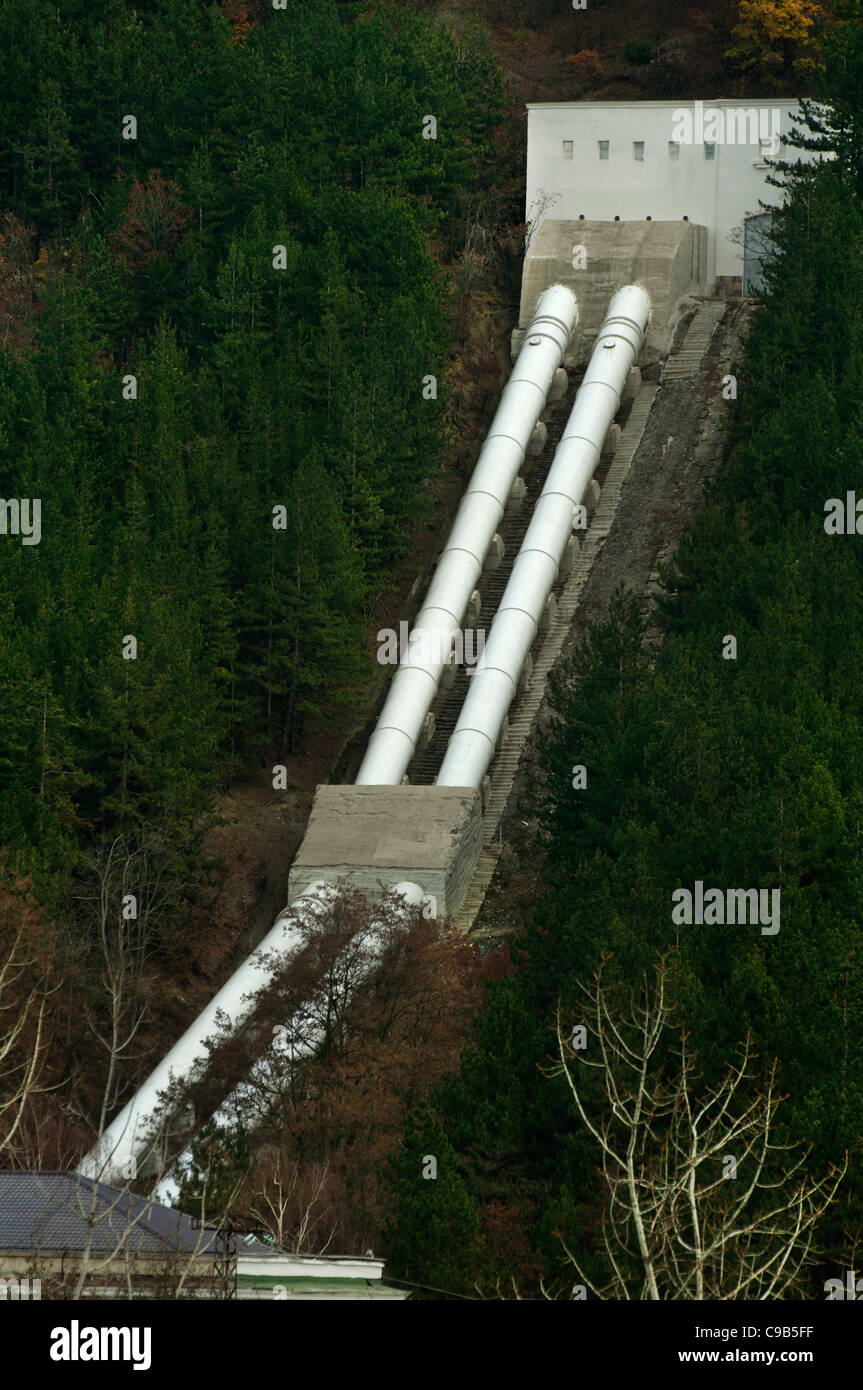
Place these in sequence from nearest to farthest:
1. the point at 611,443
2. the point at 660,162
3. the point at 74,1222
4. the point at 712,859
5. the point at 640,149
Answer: the point at 74,1222, the point at 712,859, the point at 611,443, the point at 660,162, the point at 640,149

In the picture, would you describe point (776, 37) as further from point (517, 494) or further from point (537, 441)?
point (517, 494)

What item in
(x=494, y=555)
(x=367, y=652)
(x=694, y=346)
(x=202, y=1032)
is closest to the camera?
(x=202, y=1032)

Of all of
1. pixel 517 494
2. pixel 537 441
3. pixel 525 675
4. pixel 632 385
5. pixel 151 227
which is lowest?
pixel 525 675

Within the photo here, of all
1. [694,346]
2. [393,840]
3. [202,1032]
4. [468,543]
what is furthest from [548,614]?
[202,1032]

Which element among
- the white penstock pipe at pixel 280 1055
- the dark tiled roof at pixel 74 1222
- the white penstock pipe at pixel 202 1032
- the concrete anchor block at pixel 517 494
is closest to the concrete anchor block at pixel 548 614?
the concrete anchor block at pixel 517 494

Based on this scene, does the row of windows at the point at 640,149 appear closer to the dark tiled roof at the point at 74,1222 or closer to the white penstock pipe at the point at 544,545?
the white penstock pipe at the point at 544,545
